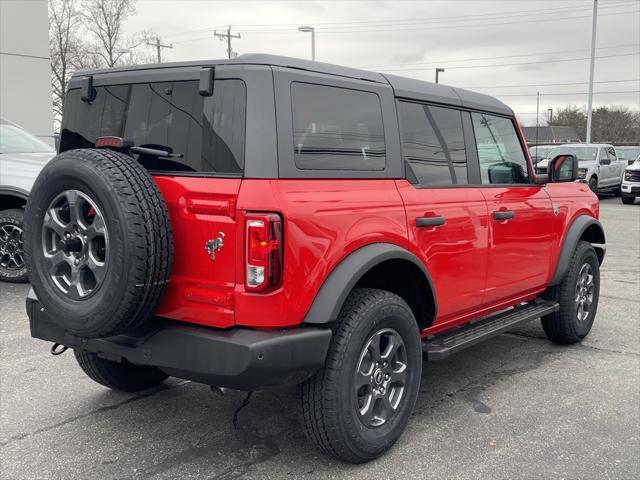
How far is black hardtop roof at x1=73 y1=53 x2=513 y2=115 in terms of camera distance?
2.99m

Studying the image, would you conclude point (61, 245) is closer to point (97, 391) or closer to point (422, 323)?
point (97, 391)

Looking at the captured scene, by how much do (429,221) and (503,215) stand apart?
2.95 ft

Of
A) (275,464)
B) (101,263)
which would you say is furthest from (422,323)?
(101,263)

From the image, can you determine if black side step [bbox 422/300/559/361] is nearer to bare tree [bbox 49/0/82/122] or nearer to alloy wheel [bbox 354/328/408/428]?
alloy wheel [bbox 354/328/408/428]

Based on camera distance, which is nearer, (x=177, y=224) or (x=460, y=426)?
(x=177, y=224)

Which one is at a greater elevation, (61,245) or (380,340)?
(61,245)

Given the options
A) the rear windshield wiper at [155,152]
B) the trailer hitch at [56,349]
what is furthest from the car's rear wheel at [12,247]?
the rear windshield wiper at [155,152]

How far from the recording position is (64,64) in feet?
120

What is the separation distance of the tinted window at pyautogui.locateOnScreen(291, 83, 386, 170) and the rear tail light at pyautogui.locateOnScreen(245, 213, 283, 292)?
37 centimetres

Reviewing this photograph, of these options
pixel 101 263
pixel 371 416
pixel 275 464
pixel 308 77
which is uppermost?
pixel 308 77

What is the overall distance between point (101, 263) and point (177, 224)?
37 centimetres

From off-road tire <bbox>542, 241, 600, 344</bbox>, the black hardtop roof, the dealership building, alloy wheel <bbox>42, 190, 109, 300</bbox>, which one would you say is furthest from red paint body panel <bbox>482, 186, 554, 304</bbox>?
the dealership building

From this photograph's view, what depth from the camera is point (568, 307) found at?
5141 millimetres

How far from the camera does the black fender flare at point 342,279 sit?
293 centimetres
